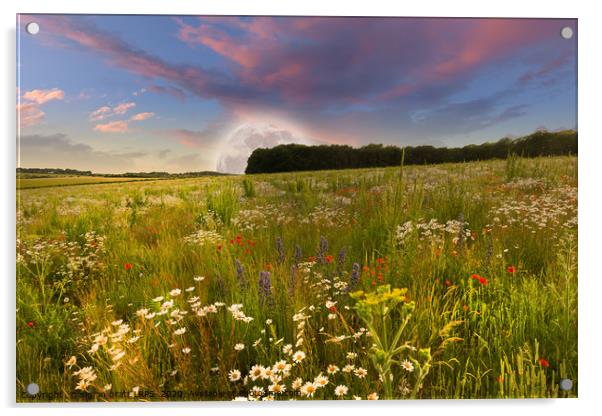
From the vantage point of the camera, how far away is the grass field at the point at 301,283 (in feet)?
8.58

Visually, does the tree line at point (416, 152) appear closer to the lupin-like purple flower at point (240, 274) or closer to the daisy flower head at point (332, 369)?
the lupin-like purple flower at point (240, 274)

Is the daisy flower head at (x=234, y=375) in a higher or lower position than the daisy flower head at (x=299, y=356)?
lower

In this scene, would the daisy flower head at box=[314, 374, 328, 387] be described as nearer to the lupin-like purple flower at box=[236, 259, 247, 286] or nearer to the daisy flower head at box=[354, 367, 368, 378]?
the daisy flower head at box=[354, 367, 368, 378]

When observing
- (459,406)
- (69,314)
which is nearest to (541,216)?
(459,406)

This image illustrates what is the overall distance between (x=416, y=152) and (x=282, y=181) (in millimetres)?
1049

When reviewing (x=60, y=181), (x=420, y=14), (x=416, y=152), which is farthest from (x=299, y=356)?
(x=420, y=14)

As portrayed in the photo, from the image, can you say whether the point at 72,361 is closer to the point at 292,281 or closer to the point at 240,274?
the point at 240,274

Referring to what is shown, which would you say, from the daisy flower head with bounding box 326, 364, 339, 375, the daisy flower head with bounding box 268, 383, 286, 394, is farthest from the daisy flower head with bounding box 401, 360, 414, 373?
the daisy flower head with bounding box 268, 383, 286, 394

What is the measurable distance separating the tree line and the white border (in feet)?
0.93

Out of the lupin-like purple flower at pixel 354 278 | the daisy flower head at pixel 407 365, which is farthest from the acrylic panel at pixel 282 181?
the daisy flower head at pixel 407 365

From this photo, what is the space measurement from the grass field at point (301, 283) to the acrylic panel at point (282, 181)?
0.05 feet

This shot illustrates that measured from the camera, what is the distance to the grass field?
2.62 meters

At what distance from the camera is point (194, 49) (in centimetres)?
286

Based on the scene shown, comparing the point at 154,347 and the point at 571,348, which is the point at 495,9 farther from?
the point at 154,347
